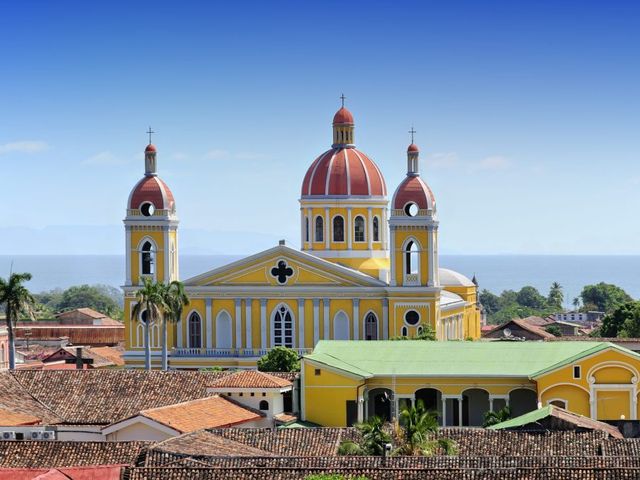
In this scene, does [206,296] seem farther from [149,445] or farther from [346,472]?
[346,472]

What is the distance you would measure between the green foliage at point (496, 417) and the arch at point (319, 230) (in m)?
28.9

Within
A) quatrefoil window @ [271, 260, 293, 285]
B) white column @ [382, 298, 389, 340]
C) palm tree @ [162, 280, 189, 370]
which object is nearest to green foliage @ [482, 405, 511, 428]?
palm tree @ [162, 280, 189, 370]

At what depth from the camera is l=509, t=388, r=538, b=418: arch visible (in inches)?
2356

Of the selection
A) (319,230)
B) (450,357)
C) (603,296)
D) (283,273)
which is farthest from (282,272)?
(603,296)

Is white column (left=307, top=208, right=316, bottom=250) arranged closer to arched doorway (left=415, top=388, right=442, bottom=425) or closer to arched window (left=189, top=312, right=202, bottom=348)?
arched window (left=189, top=312, right=202, bottom=348)

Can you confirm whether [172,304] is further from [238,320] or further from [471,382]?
[471,382]

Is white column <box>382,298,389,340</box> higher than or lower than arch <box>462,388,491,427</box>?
higher

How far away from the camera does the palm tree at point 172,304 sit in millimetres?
75750

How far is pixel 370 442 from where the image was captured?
148 ft

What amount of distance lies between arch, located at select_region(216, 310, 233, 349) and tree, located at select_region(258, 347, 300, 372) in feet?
35.2

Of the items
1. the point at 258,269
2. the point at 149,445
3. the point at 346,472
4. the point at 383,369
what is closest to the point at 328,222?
the point at 258,269

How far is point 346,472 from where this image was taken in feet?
123

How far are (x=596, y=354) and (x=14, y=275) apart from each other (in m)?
25.2

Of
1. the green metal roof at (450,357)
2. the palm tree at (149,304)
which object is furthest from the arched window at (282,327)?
the green metal roof at (450,357)
